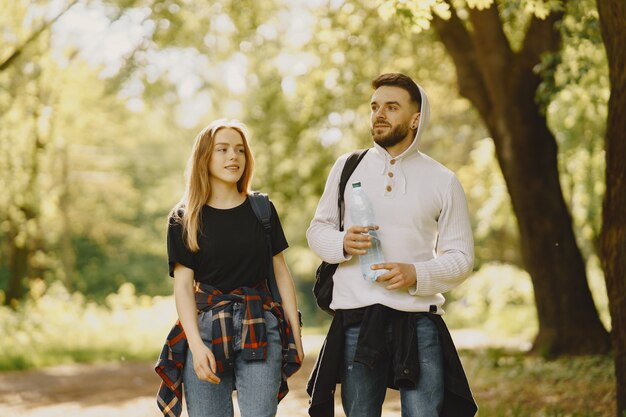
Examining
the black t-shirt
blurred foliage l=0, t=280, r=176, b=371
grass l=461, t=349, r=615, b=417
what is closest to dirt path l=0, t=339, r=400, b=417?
blurred foliage l=0, t=280, r=176, b=371

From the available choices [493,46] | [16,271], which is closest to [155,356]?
[493,46]

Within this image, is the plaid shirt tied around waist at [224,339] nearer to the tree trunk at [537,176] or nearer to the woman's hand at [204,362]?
the woman's hand at [204,362]

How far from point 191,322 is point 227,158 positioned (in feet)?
2.75

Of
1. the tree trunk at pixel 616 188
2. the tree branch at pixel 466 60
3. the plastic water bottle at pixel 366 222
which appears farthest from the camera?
the tree branch at pixel 466 60

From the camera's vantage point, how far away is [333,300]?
455 cm

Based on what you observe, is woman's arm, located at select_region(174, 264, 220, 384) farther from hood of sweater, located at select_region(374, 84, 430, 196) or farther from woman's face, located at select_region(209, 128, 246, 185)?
hood of sweater, located at select_region(374, 84, 430, 196)

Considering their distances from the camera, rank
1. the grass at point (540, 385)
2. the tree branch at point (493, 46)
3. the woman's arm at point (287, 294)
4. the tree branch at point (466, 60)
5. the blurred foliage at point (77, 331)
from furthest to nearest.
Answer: the blurred foliage at point (77, 331), the tree branch at point (466, 60), the tree branch at point (493, 46), the grass at point (540, 385), the woman's arm at point (287, 294)

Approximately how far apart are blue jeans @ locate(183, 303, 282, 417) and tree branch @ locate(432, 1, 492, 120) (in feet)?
28.5

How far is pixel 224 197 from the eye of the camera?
4633 millimetres

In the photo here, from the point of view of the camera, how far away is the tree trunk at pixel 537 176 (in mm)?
12102

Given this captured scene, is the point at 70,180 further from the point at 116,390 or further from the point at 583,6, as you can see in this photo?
the point at 583,6

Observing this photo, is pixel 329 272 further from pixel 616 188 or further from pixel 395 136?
pixel 616 188

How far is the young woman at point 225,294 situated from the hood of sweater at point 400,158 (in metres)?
0.63

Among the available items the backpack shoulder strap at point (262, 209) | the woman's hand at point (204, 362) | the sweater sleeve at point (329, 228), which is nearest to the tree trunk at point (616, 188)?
the sweater sleeve at point (329, 228)
